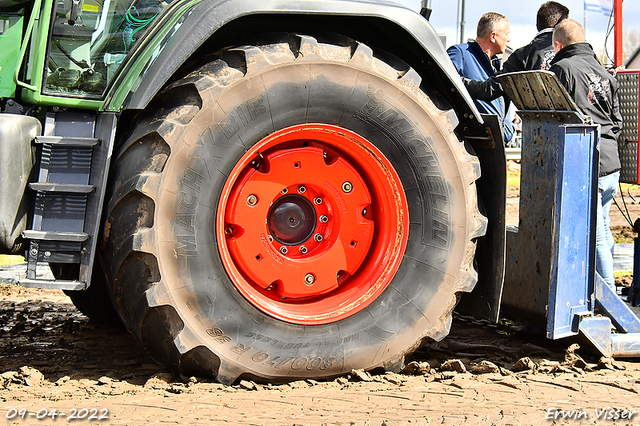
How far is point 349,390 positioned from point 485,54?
2722mm

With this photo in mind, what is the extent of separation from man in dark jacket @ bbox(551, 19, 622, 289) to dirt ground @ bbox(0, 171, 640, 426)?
1102mm

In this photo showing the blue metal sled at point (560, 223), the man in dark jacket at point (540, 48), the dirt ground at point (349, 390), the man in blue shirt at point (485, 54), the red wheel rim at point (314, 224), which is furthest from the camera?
the man in dark jacket at point (540, 48)

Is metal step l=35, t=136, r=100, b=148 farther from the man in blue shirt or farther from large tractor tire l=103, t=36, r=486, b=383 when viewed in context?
the man in blue shirt

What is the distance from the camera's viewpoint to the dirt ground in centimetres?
242

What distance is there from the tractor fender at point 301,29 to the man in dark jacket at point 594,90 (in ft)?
3.90

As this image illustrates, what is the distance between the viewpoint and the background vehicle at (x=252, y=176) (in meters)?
2.53

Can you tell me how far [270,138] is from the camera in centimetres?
271

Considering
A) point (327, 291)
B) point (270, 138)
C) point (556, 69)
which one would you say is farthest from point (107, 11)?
point (556, 69)

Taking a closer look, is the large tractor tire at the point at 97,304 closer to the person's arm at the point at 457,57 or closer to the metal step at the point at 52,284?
the metal step at the point at 52,284

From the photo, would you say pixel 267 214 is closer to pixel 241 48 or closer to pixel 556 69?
pixel 241 48

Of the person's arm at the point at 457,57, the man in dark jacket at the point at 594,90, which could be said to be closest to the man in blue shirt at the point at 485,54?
the person's arm at the point at 457,57

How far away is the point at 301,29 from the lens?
2869 millimetres

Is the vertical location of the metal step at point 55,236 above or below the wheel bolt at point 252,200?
below

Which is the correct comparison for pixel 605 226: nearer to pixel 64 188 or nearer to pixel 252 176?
pixel 252 176
